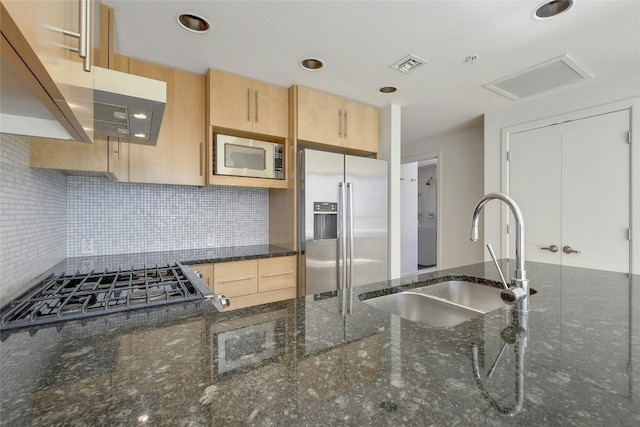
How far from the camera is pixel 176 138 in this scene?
219cm

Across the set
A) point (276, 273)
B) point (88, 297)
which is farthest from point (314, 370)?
point (276, 273)

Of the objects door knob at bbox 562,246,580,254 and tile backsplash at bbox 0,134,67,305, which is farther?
door knob at bbox 562,246,580,254

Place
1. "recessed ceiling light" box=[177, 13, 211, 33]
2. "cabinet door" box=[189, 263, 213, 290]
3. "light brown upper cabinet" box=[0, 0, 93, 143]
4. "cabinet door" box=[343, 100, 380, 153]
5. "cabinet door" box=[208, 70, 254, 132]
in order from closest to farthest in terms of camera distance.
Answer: "light brown upper cabinet" box=[0, 0, 93, 143] → "recessed ceiling light" box=[177, 13, 211, 33] → "cabinet door" box=[189, 263, 213, 290] → "cabinet door" box=[208, 70, 254, 132] → "cabinet door" box=[343, 100, 380, 153]

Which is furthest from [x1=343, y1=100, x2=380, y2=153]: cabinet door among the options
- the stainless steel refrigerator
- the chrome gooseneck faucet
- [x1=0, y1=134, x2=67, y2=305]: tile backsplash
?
[x1=0, y1=134, x2=67, y2=305]: tile backsplash

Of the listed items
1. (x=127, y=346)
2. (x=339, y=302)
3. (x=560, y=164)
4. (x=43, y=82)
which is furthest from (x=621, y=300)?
(x=560, y=164)

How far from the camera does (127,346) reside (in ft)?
2.13

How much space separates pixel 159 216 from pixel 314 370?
7.50 feet

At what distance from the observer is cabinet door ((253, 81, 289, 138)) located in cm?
243

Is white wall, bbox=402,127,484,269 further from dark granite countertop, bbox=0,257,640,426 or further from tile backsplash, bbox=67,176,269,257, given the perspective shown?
dark granite countertop, bbox=0,257,640,426

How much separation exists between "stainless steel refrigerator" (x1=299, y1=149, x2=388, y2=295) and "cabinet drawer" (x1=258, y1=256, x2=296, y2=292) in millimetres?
86

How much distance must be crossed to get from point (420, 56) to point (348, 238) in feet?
4.97

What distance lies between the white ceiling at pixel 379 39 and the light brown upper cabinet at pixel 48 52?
1206mm

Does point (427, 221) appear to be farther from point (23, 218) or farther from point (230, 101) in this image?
point (23, 218)

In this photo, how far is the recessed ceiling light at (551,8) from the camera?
154cm
